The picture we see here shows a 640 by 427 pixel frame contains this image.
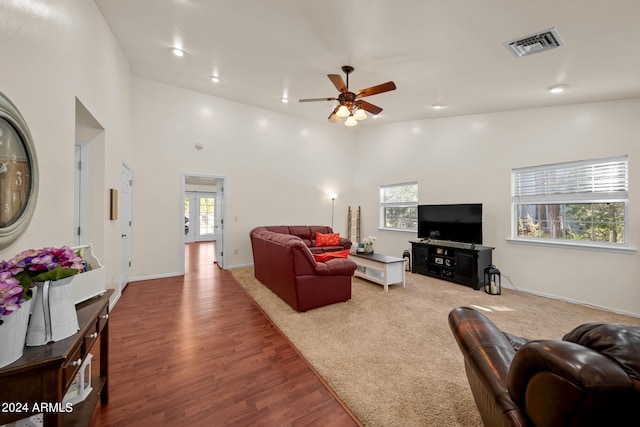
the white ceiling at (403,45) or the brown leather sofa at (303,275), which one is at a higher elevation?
the white ceiling at (403,45)

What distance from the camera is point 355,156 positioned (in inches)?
296

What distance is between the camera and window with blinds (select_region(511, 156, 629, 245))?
139 inches

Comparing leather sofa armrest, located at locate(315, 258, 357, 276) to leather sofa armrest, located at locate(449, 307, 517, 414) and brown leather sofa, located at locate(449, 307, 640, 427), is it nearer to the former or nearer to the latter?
leather sofa armrest, located at locate(449, 307, 517, 414)

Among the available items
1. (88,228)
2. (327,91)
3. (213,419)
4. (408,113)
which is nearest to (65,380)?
Result: (213,419)

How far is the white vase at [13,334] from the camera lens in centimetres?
87

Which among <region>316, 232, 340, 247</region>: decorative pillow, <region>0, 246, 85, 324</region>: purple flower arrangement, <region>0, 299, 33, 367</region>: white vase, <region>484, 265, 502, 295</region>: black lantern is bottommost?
<region>484, 265, 502, 295</region>: black lantern

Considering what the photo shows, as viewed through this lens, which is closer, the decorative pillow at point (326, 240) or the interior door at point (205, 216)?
the decorative pillow at point (326, 240)

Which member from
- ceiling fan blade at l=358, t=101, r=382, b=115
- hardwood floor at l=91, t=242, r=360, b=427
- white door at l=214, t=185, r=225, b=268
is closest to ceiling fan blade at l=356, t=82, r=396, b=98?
ceiling fan blade at l=358, t=101, r=382, b=115

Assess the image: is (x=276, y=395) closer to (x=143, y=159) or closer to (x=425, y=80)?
(x=425, y=80)

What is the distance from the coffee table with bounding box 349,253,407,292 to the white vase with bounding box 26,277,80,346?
372 centimetres

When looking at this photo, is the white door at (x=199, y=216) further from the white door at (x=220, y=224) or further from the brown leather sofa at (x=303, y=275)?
the brown leather sofa at (x=303, y=275)

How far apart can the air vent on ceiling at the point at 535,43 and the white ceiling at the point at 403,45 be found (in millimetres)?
65

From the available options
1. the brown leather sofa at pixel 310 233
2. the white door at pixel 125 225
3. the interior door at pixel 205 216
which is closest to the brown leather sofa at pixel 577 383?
the white door at pixel 125 225

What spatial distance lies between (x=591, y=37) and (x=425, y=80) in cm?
173
